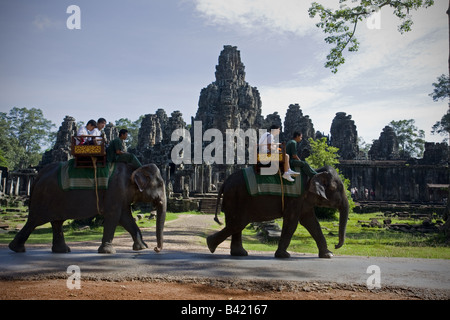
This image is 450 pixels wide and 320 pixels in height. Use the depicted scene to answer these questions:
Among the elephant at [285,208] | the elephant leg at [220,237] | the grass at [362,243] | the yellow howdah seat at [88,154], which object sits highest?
the yellow howdah seat at [88,154]

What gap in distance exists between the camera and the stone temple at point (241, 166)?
134 feet

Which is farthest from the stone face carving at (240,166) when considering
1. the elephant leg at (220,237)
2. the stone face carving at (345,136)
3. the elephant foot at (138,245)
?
the elephant leg at (220,237)

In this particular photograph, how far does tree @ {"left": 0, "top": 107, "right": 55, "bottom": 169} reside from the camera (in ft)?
217

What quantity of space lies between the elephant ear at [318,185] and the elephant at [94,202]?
10.9ft

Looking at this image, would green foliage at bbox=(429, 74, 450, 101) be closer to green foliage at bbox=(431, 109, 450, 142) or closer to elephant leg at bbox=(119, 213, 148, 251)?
green foliage at bbox=(431, 109, 450, 142)

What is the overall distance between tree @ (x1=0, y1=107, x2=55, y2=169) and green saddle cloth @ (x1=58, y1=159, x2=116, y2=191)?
6577 cm


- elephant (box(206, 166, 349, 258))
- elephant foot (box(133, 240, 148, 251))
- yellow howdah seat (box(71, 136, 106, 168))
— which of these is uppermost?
yellow howdah seat (box(71, 136, 106, 168))

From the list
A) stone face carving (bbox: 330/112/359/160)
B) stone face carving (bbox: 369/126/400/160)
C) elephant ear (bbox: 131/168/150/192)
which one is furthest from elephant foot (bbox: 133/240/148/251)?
stone face carving (bbox: 369/126/400/160)

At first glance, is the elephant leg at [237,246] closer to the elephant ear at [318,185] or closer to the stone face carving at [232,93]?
the elephant ear at [318,185]

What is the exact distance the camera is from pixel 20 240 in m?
7.67

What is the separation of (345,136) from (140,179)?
165 feet

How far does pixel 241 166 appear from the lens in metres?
38.1

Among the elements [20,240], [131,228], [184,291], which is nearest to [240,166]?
[131,228]

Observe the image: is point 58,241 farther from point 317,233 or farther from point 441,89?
point 441,89
